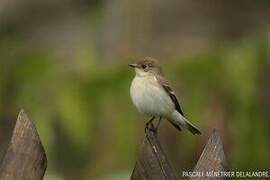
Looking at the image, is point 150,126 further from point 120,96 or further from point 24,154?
point 24,154

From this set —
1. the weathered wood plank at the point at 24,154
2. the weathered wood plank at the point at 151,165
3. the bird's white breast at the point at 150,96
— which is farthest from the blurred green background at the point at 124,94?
the weathered wood plank at the point at 24,154

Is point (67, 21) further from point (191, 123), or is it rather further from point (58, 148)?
point (191, 123)

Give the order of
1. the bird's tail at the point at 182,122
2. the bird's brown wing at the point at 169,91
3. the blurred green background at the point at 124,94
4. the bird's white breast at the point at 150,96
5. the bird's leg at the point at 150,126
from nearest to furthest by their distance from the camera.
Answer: the bird's leg at the point at 150,126, the blurred green background at the point at 124,94, the bird's tail at the point at 182,122, the bird's white breast at the point at 150,96, the bird's brown wing at the point at 169,91

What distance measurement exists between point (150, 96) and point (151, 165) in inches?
77.0

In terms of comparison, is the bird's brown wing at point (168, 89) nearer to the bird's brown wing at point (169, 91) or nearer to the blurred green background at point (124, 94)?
the bird's brown wing at point (169, 91)

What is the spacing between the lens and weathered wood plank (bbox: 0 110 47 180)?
351 centimetres

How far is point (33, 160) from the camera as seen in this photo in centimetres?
352

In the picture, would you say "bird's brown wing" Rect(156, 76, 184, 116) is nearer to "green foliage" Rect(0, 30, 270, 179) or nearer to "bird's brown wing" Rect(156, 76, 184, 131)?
"bird's brown wing" Rect(156, 76, 184, 131)

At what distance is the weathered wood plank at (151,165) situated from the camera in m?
3.60

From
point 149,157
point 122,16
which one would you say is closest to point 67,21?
point 122,16

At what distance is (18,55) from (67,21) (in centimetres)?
459

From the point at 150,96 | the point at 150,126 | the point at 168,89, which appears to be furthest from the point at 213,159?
the point at 168,89

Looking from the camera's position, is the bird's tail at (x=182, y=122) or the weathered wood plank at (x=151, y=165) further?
the bird's tail at (x=182, y=122)

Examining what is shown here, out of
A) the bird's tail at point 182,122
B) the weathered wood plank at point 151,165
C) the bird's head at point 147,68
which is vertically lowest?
the bird's tail at point 182,122
